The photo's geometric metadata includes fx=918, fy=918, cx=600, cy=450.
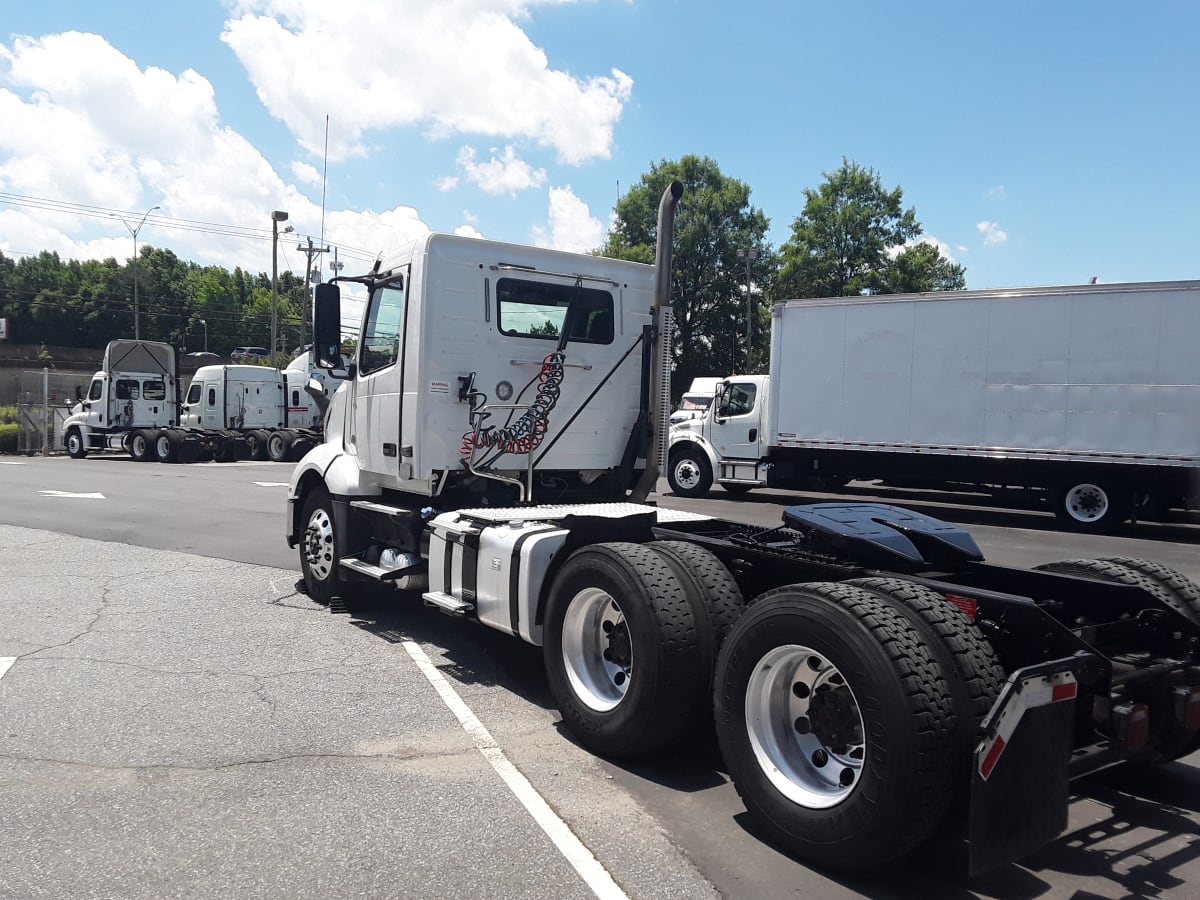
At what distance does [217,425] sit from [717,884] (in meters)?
30.9

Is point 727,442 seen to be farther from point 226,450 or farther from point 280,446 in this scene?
point 226,450

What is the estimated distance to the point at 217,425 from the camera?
31047mm

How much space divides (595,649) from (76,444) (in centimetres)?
3038

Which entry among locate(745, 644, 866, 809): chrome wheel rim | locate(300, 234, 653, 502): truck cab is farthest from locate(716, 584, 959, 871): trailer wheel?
locate(300, 234, 653, 502): truck cab

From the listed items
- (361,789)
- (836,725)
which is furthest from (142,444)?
(836,725)

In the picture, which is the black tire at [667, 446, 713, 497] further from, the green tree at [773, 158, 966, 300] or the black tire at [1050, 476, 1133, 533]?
the green tree at [773, 158, 966, 300]

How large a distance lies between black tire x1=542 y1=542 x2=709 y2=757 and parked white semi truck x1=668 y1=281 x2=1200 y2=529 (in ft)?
40.4

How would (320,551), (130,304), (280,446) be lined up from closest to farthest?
(320,551) → (280,446) → (130,304)

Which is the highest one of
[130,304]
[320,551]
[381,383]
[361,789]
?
[130,304]

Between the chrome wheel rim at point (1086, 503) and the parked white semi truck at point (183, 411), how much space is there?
824 inches

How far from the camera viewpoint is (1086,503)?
14.8 m

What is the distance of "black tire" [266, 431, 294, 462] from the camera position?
29750mm

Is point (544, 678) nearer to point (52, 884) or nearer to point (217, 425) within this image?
point (52, 884)

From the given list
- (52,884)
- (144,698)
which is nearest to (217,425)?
(144,698)
